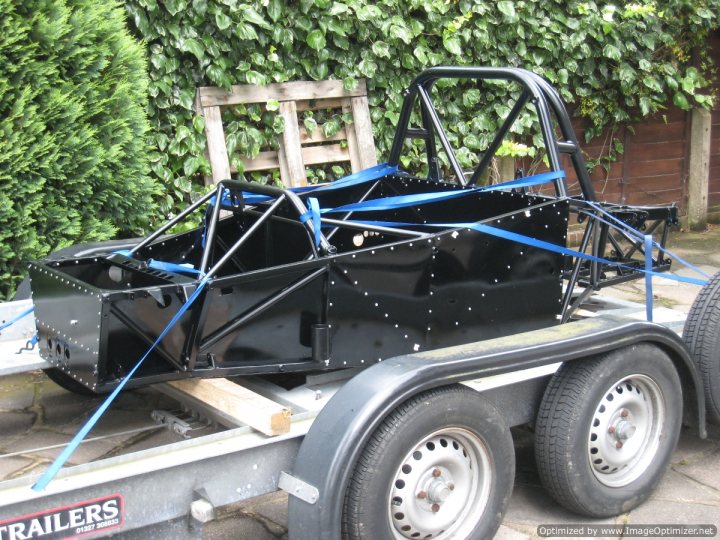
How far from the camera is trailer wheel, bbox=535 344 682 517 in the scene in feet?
11.0

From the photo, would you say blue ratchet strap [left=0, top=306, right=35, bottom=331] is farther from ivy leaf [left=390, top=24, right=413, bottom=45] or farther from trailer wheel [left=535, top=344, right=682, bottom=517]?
ivy leaf [left=390, top=24, right=413, bottom=45]

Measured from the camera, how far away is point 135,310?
3.15 metres

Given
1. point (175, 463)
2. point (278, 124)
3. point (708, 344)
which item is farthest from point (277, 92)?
point (175, 463)

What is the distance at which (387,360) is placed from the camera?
3051 mm

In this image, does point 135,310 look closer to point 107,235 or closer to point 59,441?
point 59,441

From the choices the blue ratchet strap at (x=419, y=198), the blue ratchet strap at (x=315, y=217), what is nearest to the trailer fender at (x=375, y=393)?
the blue ratchet strap at (x=315, y=217)

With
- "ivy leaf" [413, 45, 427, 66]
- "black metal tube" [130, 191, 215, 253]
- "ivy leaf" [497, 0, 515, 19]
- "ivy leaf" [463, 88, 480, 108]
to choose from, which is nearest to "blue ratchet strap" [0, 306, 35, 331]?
"black metal tube" [130, 191, 215, 253]

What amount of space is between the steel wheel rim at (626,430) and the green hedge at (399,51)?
408 cm

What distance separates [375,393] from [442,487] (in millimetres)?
467

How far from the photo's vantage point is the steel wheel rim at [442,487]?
3.01 metres

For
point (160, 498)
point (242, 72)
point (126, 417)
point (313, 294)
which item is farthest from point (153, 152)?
point (160, 498)

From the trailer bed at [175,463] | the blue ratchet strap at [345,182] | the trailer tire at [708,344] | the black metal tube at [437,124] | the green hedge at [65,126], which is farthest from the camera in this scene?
the green hedge at [65,126]

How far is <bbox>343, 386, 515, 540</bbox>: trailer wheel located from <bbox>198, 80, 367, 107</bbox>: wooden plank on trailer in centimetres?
434

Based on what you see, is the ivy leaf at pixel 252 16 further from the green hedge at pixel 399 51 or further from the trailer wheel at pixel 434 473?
the trailer wheel at pixel 434 473
